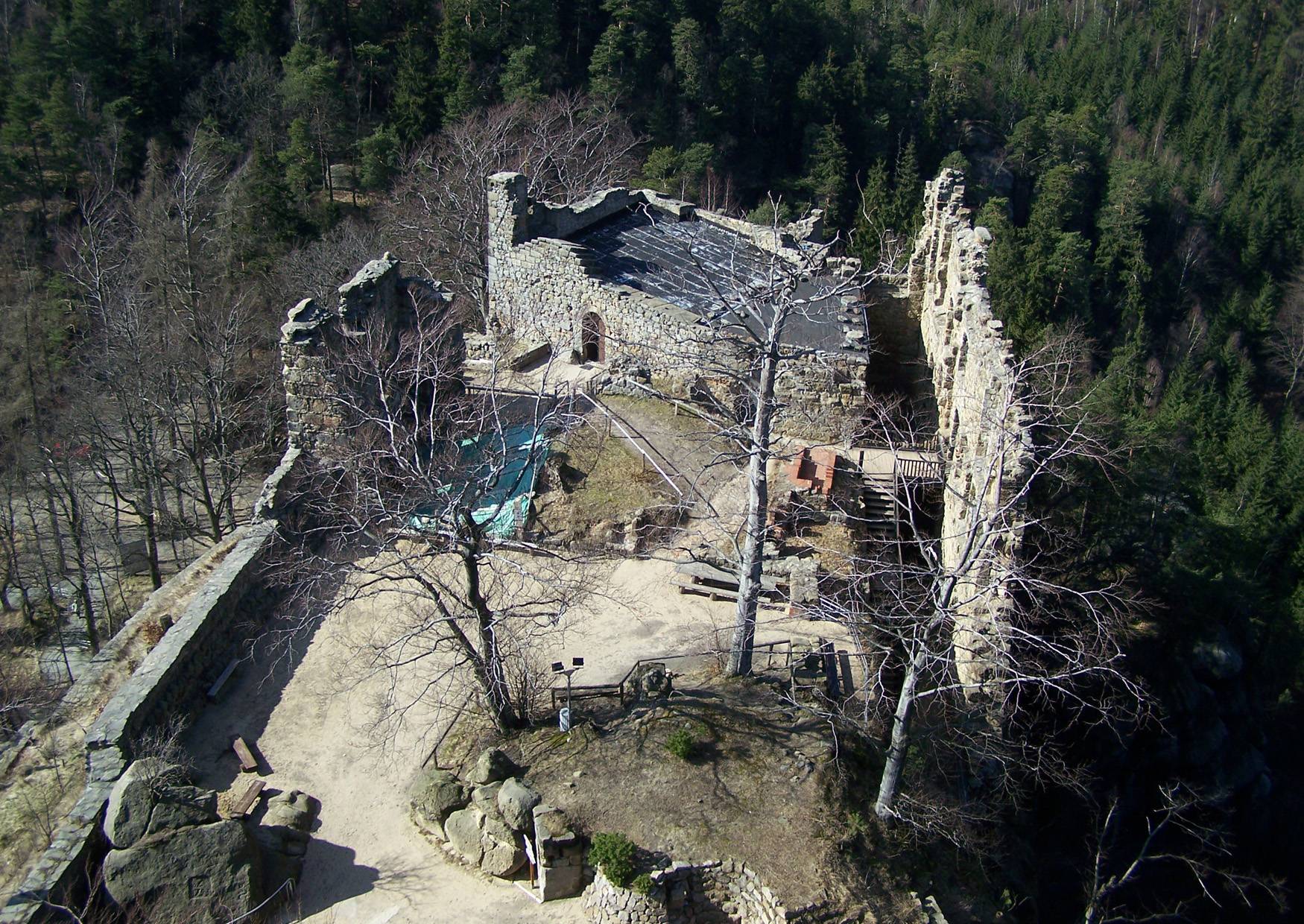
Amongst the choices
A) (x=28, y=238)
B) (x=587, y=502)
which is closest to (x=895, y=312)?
(x=587, y=502)

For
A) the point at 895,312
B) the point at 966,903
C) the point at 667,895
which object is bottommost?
the point at 966,903

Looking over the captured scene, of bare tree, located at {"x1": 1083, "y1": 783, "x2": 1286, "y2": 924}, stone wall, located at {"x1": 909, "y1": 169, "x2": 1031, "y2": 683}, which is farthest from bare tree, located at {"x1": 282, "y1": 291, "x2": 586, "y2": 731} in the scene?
bare tree, located at {"x1": 1083, "y1": 783, "x2": 1286, "y2": 924}

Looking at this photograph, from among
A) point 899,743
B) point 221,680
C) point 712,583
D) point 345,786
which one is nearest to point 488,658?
point 345,786

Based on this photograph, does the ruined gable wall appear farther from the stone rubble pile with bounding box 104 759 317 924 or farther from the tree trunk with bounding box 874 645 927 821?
the stone rubble pile with bounding box 104 759 317 924

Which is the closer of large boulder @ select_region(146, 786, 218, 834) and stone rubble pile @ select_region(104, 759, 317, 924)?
stone rubble pile @ select_region(104, 759, 317, 924)

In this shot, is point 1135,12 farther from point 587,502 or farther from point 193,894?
point 193,894

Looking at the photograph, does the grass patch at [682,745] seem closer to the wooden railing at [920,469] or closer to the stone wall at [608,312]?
the wooden railing at [920,469]
